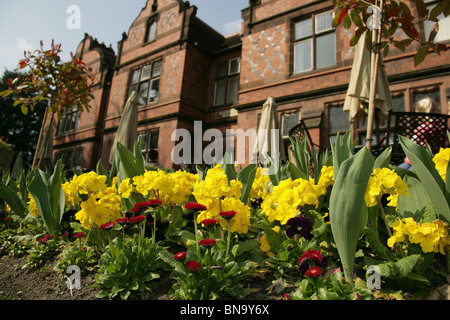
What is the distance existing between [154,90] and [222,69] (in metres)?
3.57

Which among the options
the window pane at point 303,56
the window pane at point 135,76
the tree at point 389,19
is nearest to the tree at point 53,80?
the tree at point 389,19

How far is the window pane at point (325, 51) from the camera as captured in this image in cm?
907

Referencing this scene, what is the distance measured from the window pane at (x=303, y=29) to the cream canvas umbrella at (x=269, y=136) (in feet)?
13.1

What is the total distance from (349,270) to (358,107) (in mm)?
4390

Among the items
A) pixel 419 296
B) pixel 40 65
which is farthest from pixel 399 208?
pixel 40 65

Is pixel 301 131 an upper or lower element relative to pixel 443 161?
upper

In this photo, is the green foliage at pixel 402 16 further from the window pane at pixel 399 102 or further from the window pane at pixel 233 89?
the window pane at pixel 233 89

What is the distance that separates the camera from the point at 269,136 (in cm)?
721

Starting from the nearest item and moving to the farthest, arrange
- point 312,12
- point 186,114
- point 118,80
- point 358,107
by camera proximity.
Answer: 1. point 358,107
2. point 312,12
3. point 186,114
4. point 118,80

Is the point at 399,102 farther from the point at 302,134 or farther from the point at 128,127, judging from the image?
the point at 128,127

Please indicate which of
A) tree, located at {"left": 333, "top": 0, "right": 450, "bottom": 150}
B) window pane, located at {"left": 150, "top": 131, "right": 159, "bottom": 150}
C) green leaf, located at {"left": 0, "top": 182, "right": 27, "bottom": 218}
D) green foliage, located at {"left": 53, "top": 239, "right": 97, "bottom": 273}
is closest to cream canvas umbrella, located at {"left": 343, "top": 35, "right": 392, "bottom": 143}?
tree, located at {"left": 333, "top": 0, "right": 450, "bottom": 150}

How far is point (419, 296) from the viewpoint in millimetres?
1078

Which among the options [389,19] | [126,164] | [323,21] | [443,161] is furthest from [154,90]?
[443,161]

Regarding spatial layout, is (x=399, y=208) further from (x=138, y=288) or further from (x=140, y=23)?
(x=140, y=23)
